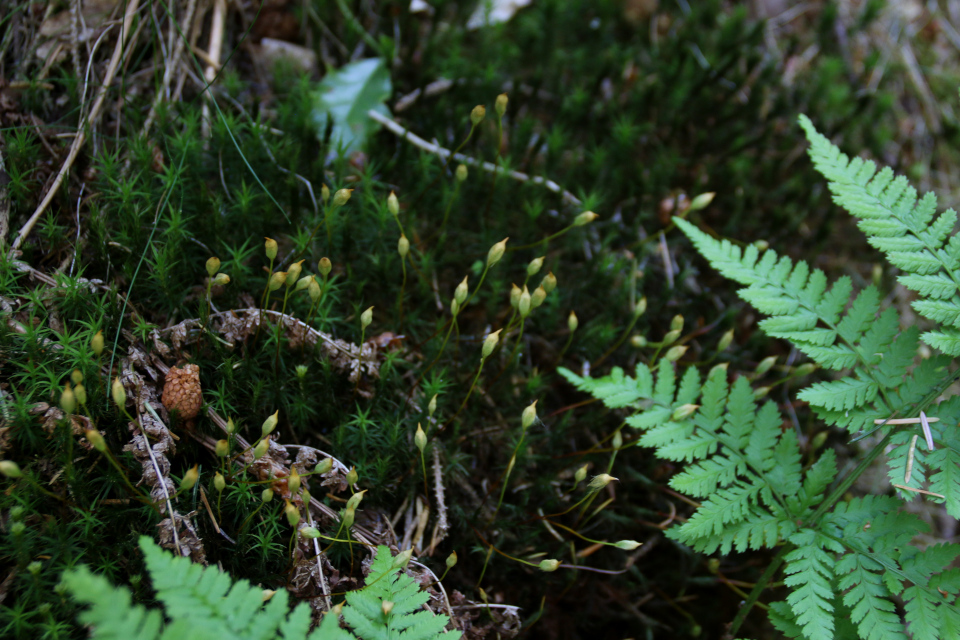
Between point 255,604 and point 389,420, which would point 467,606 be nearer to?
point 389,420

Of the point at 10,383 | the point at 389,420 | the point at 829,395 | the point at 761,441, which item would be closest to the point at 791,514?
the point at 761,441

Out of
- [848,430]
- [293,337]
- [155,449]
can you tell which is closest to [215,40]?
[293,337]

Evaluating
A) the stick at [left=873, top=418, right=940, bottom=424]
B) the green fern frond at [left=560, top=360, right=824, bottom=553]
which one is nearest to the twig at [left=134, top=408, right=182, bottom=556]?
the green fern frond at [left=560, top=360, right=824, bottom=553]

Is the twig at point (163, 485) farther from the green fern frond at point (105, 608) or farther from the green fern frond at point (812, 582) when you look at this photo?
the green fern frond at point (812, 582)

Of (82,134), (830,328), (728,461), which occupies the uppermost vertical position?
(82,134)

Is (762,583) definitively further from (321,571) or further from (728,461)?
(321,571)

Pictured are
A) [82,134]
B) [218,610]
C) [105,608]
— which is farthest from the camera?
[82,134]

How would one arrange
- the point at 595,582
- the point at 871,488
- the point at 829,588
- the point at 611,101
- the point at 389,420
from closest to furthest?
the point at 829,588
the point at 389,420
the point at 595,582
the point at 871,488
the point at 611,101
